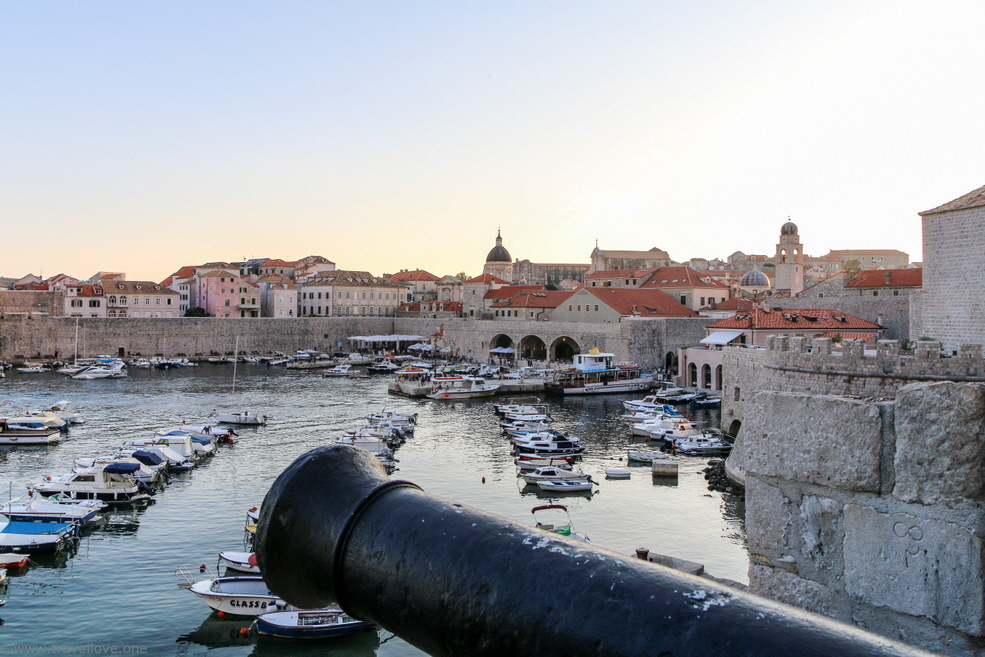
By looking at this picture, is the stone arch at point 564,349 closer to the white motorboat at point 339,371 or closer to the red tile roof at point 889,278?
the white motorboat at point 339,371

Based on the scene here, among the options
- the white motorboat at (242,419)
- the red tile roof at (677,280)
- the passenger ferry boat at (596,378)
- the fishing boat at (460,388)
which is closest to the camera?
the white motorboat at (242,419)

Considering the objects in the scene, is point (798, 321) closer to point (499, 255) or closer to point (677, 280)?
point (677, 280)

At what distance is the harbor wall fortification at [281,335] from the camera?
3878 cm

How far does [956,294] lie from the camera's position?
47.0 ft

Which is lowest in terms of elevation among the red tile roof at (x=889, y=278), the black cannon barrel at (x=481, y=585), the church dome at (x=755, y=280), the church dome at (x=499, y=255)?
the black cannon barrel at (x=481, y=585)

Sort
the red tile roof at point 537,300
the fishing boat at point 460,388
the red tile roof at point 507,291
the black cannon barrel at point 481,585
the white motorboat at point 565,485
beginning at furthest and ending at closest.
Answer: the red tile roof at point 507,291 → the red tile roof at point 537,300 → the fishing boat at point 460,388 → the white motorboat at point 565,485 → the black cannon barrel at point 481,585

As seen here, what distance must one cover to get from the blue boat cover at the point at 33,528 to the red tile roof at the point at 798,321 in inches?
902

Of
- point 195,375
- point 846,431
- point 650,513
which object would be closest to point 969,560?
point 846,431

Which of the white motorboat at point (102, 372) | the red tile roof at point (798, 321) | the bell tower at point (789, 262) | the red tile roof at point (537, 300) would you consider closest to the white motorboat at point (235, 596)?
the red tile roof at point (798, 321)

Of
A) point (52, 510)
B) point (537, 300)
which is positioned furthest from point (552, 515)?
point (537, 300)

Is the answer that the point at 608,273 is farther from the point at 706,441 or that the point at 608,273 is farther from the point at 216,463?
the point at 216,463

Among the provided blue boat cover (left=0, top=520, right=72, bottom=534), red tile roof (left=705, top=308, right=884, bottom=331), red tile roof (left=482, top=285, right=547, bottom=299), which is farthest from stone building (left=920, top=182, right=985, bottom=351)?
red tile roof (left=482, top=285, right=547, bottom=299)

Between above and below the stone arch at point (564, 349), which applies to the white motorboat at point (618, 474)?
below

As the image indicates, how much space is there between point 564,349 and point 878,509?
42.8m
